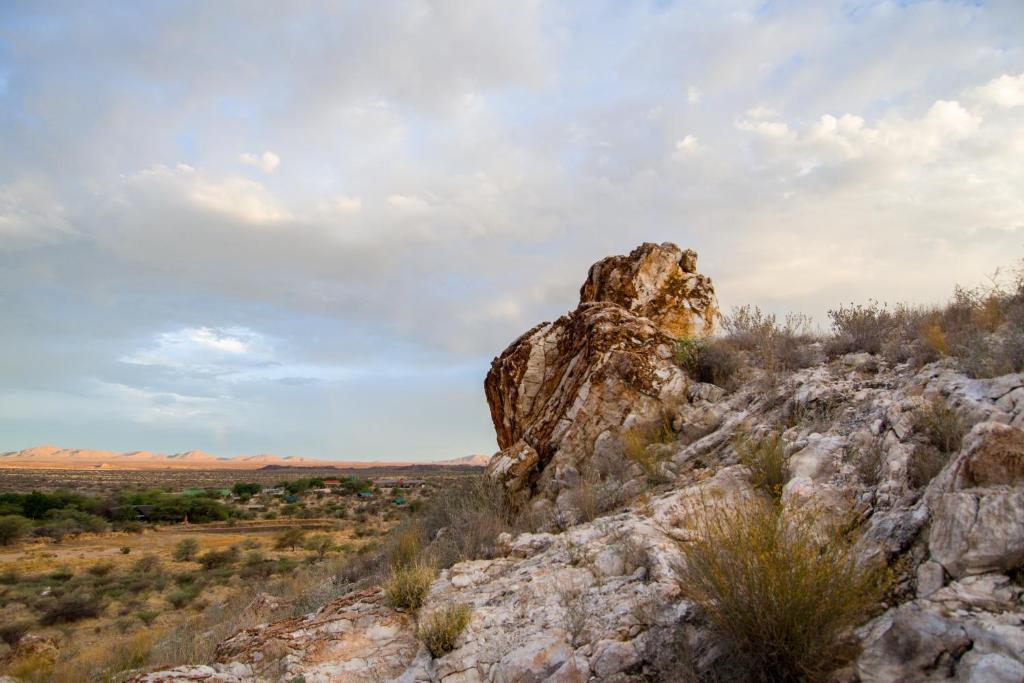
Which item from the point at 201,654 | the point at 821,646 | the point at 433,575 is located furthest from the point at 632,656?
the point at 201,654

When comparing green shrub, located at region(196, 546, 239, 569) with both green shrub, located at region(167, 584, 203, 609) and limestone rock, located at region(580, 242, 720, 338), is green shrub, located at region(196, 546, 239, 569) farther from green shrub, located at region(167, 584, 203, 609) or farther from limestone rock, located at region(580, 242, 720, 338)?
limestone rock, located at region(580, 242, 720, 338)

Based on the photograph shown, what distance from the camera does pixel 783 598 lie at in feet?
9.87

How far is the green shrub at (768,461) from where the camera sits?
18.4ft

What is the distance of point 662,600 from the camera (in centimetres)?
418

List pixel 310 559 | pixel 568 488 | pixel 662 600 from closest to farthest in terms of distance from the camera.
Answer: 1. pixel 662 600
2. pixel 568 488
3. pixel 310 559

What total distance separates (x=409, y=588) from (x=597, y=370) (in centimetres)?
482

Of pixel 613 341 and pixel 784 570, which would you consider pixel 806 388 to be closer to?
pixel 613 341

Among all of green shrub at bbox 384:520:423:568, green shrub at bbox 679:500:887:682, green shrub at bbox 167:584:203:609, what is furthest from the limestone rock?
green shrub at bbox 167:584:203:609

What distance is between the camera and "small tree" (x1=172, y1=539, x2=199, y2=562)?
21752 mm

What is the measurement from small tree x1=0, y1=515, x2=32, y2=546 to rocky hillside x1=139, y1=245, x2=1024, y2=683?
91.6 ft

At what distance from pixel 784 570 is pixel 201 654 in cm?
604

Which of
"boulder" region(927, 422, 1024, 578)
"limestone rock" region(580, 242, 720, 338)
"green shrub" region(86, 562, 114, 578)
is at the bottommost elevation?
"green shrub" region(86, 562, 114, 578)

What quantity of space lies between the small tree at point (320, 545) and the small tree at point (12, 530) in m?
13.3

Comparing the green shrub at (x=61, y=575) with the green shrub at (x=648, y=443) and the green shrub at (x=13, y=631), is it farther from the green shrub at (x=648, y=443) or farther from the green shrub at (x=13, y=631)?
the green shrub at (x=648, y=443)
